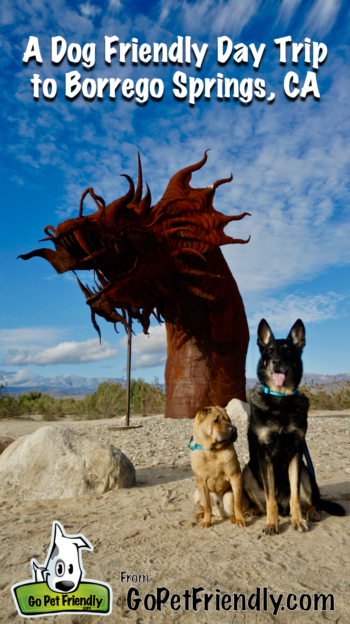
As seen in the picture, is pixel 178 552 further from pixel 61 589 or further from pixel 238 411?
pixel 238 411

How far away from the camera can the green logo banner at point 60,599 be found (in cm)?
240

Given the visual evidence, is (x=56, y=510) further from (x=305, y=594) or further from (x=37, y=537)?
(x=305, y=594)

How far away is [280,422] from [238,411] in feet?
21.7

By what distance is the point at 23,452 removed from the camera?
17.0 feet

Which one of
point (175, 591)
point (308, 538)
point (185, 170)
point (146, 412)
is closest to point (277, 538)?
point (308, 538)

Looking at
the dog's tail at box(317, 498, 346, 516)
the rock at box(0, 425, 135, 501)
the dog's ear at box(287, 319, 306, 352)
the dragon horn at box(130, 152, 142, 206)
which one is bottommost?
the dog's tail at box(317, 498, 346, 516)

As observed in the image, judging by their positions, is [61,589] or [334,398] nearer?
[61,589]

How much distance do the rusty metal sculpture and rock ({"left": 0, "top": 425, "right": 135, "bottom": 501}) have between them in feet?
15.2

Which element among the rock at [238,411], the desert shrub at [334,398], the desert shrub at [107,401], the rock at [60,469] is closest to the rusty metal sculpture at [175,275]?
the rock at [238,411]

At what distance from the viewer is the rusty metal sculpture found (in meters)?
8.90

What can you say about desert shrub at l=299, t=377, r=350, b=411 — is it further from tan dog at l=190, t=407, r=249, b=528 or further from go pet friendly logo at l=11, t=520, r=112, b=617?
go pet friendly logo at l=11, t=520, r=112, b=617

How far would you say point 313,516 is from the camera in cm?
381

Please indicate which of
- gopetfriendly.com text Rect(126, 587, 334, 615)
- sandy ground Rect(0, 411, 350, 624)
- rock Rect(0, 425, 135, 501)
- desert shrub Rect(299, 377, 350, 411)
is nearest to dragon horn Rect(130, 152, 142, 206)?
rock Rect(0, 425, 135, 501)

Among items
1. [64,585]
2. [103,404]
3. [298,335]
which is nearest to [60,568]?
[64,585]
